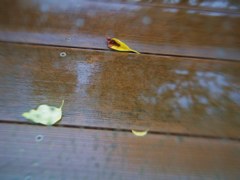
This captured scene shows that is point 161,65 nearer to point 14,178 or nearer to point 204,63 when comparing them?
point 204,63

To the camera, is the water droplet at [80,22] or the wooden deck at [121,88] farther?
the water droplet at [80,22]

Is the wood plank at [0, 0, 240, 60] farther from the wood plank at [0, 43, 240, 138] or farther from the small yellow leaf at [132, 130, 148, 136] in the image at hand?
the small yellow leaf at [132, 130, 148, 136]

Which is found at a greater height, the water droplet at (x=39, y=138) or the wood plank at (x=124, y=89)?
the wood plank at (x=124, y=89)

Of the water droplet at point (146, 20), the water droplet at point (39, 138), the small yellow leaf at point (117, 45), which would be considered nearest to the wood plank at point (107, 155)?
the water droplet at point (39, 138)

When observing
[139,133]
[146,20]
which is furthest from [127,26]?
[139,133]

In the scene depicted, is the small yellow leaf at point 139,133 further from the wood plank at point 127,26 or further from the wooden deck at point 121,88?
the wood plank at point 127,26

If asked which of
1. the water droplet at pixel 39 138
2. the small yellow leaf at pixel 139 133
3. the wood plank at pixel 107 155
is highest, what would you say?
the small yellow leaf at pixel 139 133

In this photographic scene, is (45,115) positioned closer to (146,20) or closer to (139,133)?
(139,133)
